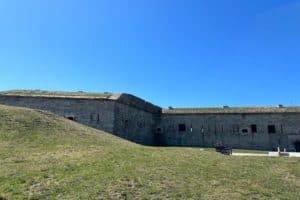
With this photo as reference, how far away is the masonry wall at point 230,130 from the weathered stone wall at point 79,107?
1319 cm

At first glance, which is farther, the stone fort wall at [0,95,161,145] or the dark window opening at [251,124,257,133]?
the dark window opening at [251,124,257,133]

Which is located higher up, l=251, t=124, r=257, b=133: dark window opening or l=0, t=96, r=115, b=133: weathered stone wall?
l=0, t=96, r=115, b=133: weathered stone wall

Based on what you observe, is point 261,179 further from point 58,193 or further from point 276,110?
point 276,110

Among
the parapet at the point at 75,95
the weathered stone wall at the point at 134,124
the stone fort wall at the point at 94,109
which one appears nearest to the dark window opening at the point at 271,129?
the weathered stone wall at the point at 134,124

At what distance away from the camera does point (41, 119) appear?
21984 millimetres

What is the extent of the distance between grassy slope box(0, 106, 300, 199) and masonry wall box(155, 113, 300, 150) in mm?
24810

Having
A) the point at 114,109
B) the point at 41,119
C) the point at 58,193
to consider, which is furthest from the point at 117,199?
the point at 114,109

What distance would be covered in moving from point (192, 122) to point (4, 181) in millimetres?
34688

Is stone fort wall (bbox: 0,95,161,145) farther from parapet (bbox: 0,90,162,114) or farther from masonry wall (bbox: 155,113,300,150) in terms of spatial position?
masonry wall (bbox: 155,113,300,150)

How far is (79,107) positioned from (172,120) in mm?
14881

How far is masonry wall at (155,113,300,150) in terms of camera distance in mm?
40812

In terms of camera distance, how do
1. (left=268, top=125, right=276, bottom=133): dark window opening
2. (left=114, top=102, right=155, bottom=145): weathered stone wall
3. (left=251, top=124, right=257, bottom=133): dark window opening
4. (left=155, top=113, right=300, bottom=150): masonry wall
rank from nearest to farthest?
(left=114, top=102, right=155, bottom=145): weathered stone wall < (left=155, top=113, right=300, bottom=150): masonry wall < (left=268, top=125, right=276, bottom=133): dark window opening < (left=251, top=124, right=257, bottom=133): dark window opening

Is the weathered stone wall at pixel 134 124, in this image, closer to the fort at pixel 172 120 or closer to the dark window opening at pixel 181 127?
the fort at pixel 172 120

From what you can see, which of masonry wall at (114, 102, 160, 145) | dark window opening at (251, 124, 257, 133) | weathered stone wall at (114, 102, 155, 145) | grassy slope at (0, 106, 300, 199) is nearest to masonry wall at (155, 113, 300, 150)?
dark window opening at (251, 124, 257, 133)
